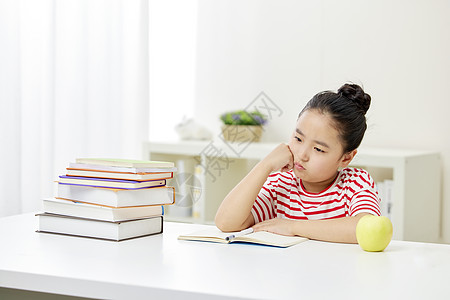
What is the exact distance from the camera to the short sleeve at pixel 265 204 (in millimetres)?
1570

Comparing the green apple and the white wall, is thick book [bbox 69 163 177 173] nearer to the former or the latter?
the green apple

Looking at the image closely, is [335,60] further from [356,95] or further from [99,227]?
[99,227]

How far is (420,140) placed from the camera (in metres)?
3.11

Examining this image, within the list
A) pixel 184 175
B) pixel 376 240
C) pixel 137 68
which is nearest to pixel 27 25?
pixel 137 68

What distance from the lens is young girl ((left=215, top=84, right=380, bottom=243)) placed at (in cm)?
146

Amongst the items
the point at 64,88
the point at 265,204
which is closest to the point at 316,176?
the point at 265,204

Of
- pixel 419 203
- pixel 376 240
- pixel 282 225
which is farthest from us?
pixel 419 203

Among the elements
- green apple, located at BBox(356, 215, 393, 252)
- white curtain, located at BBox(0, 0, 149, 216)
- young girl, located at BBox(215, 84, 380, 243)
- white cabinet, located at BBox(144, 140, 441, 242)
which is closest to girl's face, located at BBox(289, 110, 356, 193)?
young girl, located at BBox(215, 84, 380, 243)

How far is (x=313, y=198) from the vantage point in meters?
1.57

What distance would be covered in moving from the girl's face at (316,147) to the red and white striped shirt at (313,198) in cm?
6

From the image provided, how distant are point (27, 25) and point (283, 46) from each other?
1.53m

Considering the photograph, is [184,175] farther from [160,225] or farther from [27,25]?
[160,225]

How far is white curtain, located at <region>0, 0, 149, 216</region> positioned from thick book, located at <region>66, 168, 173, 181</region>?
1.09m

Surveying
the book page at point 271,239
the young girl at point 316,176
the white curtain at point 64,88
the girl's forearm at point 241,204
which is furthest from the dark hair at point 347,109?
the white curtain at point 64,88
